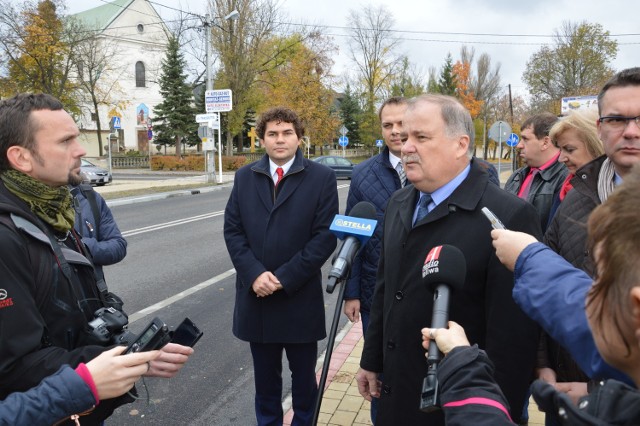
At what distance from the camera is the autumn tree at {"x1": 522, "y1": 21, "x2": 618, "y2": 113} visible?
3566 centimetres

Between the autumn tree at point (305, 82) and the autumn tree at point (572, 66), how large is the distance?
16.5m

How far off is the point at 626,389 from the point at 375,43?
5609 centimetres

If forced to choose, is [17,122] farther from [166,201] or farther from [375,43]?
[375,43]

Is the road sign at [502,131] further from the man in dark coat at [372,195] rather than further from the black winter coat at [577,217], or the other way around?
the black winter coat at [577,217]

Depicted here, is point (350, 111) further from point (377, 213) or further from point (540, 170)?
point (377, 213)

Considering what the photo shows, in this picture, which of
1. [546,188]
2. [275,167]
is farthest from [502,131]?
[275,167]

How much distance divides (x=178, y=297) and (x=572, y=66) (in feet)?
127

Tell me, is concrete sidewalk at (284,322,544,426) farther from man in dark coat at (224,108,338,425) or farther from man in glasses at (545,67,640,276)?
man in glasses at (545,67,640,276)

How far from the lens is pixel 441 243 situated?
2.12 metres

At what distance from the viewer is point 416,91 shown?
2079 inches

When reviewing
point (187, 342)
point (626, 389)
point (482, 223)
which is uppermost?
point (482, 223)

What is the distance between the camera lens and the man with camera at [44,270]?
1.69 metres

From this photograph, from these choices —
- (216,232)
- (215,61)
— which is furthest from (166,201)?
(215,61)

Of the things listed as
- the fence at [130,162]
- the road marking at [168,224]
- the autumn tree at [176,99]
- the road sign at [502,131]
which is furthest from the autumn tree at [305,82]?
the road marking at [168,224]
